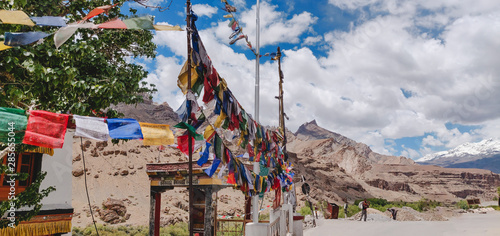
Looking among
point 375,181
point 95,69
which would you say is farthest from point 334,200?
point 95,69

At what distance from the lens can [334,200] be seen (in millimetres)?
65500

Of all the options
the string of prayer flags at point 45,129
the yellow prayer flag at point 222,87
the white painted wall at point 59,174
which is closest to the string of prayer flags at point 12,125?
the string of prayer flags at point 45,129

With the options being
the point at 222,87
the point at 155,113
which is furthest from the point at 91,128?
the point at 155,113

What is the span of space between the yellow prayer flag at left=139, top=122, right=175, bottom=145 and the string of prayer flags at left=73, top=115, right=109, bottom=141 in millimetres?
463

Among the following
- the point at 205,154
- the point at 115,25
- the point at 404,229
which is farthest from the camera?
the point at 404,229

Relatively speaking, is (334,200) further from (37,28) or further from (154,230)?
(37,28)

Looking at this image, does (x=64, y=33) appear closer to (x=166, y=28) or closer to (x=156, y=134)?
(x=166, y=28)

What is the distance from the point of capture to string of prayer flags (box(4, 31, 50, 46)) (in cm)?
389

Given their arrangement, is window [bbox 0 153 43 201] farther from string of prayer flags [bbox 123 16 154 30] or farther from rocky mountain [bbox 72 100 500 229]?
string of prayer flags [bbox 123 16 154 30]

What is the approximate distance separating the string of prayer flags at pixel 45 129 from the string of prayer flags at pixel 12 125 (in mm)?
61

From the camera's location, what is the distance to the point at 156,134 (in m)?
4.52

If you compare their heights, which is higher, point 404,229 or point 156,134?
point 156,134

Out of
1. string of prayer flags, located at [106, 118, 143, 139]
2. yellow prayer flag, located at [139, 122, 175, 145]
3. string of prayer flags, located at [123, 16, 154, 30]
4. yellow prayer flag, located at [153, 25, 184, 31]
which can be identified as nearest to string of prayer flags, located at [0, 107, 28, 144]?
string of prayer flags, located at [106, 118, 143, 139]

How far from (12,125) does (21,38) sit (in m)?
1.02
